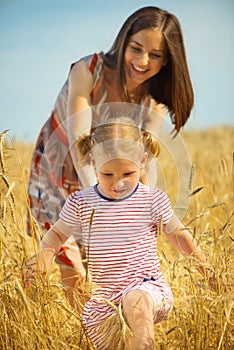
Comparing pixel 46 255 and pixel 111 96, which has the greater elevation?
pixel 111 96

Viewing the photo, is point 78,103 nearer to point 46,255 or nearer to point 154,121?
point 154,121

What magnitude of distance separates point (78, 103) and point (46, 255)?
0.79 meters

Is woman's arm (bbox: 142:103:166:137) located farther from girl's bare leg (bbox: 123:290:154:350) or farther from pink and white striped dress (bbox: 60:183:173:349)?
girl's bare leg (bbox: 123:290:154:350)

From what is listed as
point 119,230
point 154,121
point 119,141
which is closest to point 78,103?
point 154,121

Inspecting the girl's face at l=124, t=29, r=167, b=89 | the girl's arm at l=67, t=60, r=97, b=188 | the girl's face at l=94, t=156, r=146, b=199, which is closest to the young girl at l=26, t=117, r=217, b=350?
the girl's face at l=94, t=156, r=146, b=199

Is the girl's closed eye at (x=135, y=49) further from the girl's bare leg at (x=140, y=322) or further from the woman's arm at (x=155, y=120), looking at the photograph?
the girl's bare leg at (x=140, y=322)

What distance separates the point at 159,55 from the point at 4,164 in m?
1.01

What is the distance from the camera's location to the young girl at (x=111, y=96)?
249cm

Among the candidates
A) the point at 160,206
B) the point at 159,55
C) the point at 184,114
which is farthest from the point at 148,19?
the point at 160,206

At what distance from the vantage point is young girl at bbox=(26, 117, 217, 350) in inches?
72.8

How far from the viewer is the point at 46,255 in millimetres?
1933

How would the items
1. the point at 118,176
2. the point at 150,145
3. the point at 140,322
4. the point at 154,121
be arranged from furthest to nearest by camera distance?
the point at 154,121, the point at 150,145, the point at 118,176, the point at 140,322

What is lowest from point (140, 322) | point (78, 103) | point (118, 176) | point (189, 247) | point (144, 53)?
point (140, 322)

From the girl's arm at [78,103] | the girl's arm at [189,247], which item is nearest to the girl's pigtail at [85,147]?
the girl's arm at [78,103]
